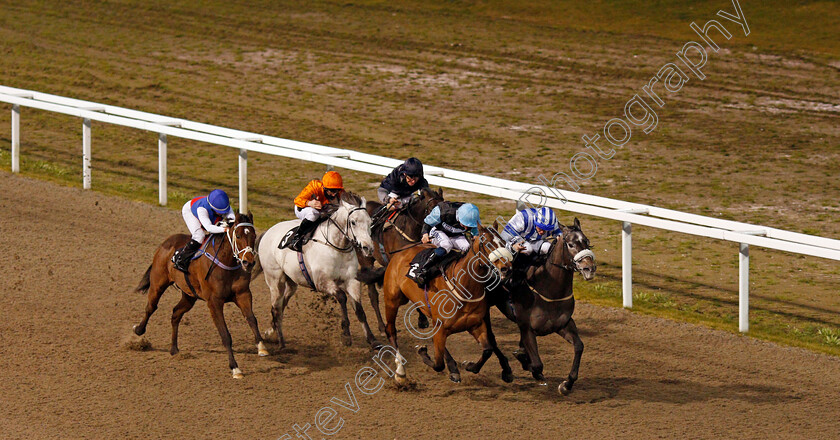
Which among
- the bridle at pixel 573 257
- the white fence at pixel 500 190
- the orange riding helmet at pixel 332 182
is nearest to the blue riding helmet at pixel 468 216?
the bridle at pixel 573 257

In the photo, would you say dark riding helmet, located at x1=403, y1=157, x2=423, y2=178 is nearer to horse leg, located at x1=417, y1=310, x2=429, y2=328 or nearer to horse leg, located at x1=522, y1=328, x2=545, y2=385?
horse leg, located at x1=417, y1=310, x2=429, y2=328

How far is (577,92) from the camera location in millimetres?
19625

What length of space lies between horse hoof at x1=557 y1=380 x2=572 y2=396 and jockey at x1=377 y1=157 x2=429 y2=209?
2.67 m

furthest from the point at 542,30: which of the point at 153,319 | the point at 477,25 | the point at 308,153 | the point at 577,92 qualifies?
the point at 153,319

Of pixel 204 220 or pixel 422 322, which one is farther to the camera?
pixel 422 322

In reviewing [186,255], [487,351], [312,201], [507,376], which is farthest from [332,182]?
[507,376]

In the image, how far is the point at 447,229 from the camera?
28.5ft

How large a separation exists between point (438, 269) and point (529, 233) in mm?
834

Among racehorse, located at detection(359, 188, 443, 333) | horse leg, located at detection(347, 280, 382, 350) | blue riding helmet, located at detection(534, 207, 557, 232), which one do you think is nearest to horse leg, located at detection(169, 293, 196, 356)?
horse leg, located at detection(347, 280, 382, 350)

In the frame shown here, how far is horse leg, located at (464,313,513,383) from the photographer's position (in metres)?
8.23

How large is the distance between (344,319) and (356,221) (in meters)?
0.98

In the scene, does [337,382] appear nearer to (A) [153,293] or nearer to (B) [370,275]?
(B) [370,275]

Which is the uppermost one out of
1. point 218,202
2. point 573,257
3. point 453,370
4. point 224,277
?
point 218,202

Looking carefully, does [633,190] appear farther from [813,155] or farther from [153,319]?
[153,319]
